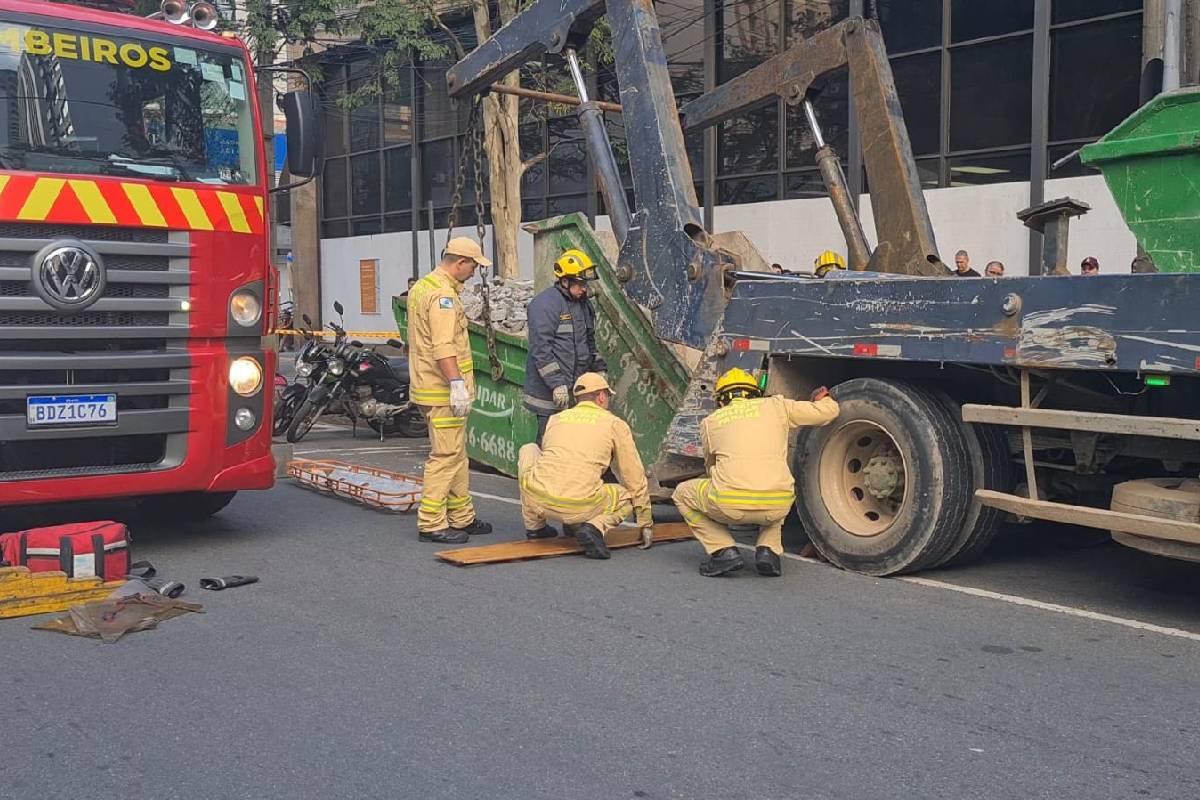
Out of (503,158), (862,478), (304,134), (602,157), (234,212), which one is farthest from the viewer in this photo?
(503,158)

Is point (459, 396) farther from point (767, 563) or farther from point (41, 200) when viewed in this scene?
point (41, 200)

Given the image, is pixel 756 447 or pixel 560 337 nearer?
pixel 756 447

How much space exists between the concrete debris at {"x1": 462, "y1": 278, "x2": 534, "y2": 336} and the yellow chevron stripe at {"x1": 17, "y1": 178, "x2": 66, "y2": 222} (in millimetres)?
3997

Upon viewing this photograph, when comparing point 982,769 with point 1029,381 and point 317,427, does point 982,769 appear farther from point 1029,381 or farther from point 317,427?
point 317,427

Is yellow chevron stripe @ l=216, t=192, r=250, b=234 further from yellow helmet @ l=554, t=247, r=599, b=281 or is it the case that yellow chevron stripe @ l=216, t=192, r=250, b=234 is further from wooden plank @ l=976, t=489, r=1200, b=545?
wooden plank @ l=976, t=489, r=1200, b=545

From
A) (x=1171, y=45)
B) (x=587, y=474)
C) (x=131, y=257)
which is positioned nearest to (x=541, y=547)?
(x=587, y=474)

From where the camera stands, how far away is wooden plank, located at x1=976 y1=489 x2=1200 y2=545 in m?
5.22

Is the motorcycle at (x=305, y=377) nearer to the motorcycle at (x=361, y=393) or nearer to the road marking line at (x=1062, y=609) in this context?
the motorcycle at (x=361, y=393)

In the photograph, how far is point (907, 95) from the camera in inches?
677

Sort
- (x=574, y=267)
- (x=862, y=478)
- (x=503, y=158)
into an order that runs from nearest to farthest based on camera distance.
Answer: (x=862, y=478)
(x=574, y=267)
(x=503, y=158)

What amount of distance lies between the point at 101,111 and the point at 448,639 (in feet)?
11.6

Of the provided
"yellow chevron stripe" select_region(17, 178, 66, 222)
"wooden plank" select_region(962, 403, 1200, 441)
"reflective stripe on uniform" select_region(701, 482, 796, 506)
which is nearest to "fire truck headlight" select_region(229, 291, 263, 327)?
"yellow chevron stripe" select_region(17, 178, 66, 222)

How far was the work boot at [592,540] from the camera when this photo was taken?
6.88 metres

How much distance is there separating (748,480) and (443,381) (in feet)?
6.79
